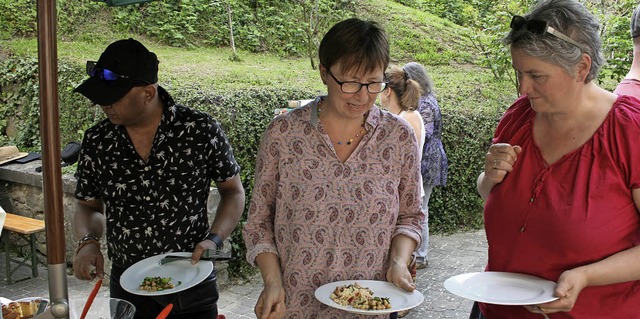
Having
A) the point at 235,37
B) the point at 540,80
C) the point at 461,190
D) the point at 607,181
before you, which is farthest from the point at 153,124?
the point at 235,37

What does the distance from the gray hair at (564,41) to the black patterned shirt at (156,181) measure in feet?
4.29

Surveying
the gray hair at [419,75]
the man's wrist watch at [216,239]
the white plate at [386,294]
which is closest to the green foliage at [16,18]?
the gray hair at [419,75]

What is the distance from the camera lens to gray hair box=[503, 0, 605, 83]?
1.85 metres

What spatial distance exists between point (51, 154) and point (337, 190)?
100 centimetres

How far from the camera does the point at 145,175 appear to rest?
2539 millimetres

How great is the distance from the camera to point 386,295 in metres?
2.09

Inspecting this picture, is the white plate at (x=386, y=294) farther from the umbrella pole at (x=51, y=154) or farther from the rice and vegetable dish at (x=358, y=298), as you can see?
the umbrella pole at (x=51, y=154)

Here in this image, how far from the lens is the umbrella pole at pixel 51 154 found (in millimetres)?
1300

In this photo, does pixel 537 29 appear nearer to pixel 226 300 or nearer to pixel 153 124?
pixel 153 124

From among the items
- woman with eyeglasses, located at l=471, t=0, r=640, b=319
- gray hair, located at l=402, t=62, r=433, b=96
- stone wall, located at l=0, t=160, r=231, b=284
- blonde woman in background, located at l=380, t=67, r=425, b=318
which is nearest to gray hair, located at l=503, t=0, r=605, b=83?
woman with eyeglasses, located at l=471, t=0, r=640, b=319

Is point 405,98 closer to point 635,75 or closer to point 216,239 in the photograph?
point 635,75

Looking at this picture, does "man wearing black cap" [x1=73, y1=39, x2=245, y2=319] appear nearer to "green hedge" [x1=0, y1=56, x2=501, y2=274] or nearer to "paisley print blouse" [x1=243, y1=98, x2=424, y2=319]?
"paisley print blouse" [x1=243, y1=98, x2=424, y2=319]

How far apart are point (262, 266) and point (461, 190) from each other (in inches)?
226

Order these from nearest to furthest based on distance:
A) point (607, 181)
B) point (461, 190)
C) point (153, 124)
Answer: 1. point (607, 181)
2. point (153, 124)
3. point (461, 190)
